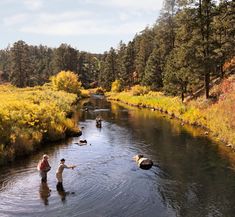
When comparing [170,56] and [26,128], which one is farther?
[170,56]

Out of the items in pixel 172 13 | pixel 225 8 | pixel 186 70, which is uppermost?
pixel 172 13

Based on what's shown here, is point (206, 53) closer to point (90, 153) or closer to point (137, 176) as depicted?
point (90, 153)

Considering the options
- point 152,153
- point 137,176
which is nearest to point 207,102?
point 152,153

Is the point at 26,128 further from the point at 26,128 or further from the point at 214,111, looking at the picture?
the point at 214,111

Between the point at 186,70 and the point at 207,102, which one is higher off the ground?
the point at 186,70

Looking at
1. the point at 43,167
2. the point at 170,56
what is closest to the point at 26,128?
the point at 43,167

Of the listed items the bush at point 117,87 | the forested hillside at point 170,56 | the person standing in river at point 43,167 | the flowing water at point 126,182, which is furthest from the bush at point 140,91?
the person standing in river at point 43,167

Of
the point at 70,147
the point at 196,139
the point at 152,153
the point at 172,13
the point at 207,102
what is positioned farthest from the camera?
the point at 172,13

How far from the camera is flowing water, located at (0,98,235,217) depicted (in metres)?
20.3

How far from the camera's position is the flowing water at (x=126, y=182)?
20.3 meters

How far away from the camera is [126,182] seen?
24969mm

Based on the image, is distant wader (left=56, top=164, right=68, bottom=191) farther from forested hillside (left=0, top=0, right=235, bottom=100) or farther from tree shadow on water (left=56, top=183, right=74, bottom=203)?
forested hillside (left=0, top=0, right=235, bottom=100)

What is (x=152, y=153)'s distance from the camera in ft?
109

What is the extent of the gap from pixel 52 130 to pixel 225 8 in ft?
98.1
